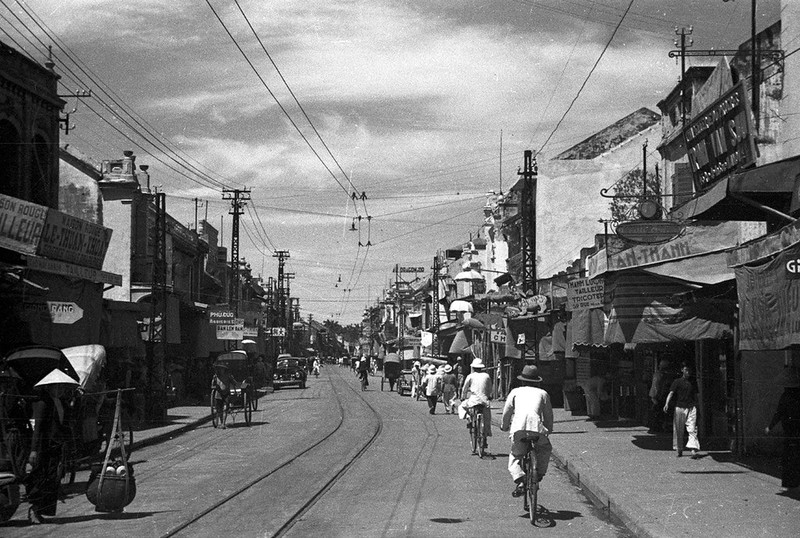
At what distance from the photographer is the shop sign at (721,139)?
629 inches

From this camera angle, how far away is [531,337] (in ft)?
115

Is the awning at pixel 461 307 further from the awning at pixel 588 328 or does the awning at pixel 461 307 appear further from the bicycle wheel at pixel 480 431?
the bicycle wheel at pixel 480 431

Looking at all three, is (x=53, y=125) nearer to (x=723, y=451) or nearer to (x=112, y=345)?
(x=112, y=345)

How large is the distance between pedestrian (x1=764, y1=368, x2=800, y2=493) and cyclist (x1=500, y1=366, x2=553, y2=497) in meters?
3.78

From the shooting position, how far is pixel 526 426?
12328 millimetres

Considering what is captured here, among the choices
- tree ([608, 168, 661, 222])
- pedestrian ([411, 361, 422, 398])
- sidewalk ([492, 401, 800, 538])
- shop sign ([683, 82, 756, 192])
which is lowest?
sidewalk ([492, 401, 800, 538])

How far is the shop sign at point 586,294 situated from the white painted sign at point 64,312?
12187 mm

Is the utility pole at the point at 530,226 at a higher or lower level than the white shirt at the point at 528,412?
higher

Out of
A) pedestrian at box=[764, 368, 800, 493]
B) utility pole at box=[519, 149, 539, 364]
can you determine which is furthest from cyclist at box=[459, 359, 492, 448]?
utility pole at box=[519, 149, 539, 364]

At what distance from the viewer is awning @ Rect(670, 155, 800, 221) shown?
14.5 metres

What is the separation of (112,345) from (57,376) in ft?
63.8

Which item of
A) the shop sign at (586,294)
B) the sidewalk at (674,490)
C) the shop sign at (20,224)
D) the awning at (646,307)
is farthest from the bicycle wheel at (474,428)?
the shop sign at (20,224)

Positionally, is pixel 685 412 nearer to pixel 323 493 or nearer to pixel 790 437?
pixel 790 437

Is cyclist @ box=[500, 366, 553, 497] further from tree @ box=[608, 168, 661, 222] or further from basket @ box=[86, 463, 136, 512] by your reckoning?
tree @ box=[608, 168, 661, 222]
